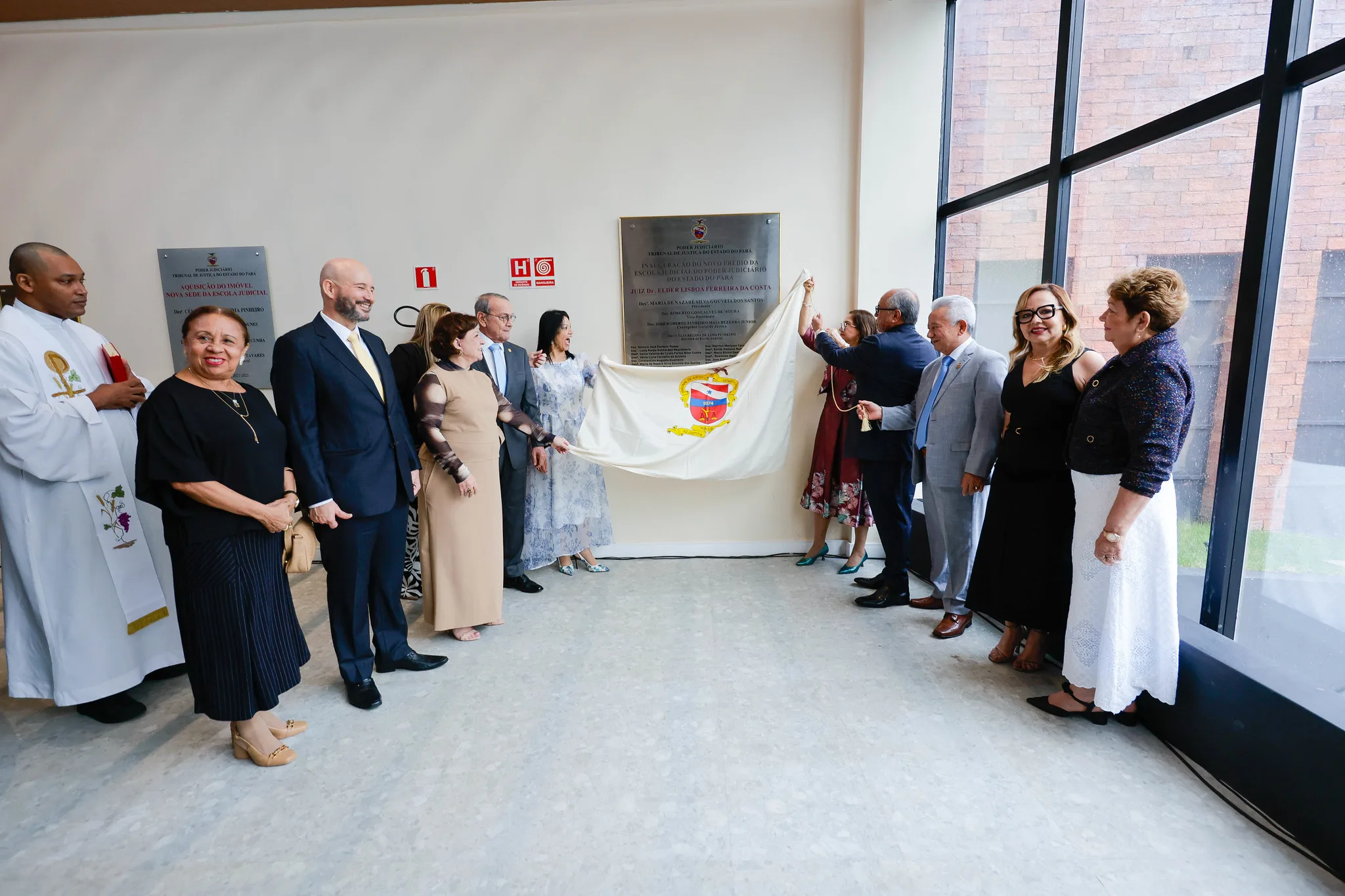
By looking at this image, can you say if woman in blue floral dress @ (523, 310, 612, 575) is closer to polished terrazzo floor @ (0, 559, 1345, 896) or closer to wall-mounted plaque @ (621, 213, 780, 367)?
wall-mounted plaque @ (621, 213, 780, 367)

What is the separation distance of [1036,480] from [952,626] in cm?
87

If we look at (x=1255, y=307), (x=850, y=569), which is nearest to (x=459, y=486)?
(x=850, y=569)

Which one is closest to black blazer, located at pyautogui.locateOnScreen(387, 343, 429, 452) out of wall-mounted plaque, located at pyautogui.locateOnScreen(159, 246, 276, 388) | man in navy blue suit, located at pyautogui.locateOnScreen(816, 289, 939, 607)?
wall-mounted plaque, located at pyautogui.locateOnScreen(159, 246, 276, 388)

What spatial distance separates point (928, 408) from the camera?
2.94m

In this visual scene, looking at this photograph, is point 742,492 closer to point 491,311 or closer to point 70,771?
point 491,311

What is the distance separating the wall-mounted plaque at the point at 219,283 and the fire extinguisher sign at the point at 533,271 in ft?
4.75

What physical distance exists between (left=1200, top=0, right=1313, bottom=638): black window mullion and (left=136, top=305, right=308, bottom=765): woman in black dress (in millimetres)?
2871

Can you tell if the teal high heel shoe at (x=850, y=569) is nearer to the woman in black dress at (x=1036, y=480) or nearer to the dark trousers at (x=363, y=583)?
the woman in black dress at (x=1036, y=480)

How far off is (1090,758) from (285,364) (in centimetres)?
289

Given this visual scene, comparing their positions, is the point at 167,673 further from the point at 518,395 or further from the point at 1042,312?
the point at 1042,312

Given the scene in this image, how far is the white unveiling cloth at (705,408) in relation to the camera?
3758 mm

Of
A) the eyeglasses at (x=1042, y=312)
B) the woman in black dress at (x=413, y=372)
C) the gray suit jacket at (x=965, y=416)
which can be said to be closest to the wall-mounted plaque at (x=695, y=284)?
the woman in black dress at (x=413, y=372)

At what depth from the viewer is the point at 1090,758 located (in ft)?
6.68

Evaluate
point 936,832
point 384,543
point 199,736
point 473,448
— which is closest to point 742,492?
point 473,448
